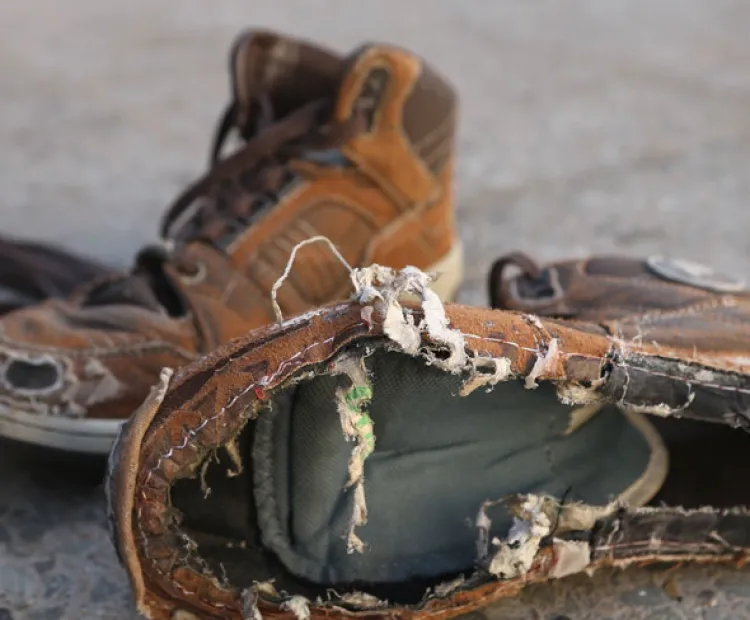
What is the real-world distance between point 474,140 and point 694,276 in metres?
1.19

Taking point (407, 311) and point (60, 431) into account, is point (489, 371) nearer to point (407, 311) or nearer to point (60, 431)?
point (407, 311)

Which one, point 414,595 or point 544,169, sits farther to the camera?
point 544,169

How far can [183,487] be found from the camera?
762 mm

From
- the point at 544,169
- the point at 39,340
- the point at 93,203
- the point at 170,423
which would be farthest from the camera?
the point at 544,169

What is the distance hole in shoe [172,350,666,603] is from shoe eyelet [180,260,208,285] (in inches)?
12.8

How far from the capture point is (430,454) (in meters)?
0.82

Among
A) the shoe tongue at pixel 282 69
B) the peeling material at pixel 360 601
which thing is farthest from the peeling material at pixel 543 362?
the shoe tongue at pixel 282 69

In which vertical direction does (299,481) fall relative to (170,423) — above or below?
below

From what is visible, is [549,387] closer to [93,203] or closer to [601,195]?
[601,195]

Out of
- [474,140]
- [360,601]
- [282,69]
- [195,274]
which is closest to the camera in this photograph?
[360,601]

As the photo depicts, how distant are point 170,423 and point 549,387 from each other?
13.7 inches

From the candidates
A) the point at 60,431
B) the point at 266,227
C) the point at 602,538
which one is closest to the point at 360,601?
the point at 602,538

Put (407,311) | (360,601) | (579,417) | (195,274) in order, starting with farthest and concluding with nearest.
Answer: (195,274) < (579,417) < (360,601) < (407,311)

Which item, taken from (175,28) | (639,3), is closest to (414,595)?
(175,28)
